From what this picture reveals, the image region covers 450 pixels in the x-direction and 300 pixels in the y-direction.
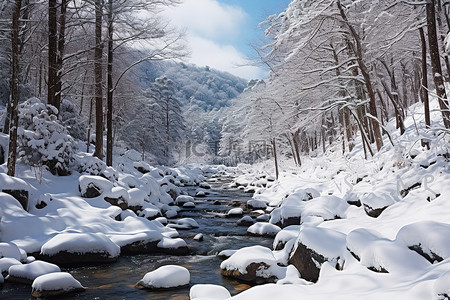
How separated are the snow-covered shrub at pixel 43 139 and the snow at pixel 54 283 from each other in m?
5.91

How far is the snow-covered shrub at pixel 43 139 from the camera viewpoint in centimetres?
1035

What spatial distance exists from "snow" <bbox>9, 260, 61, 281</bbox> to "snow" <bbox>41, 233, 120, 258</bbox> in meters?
0.78

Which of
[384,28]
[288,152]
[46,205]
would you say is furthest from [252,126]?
[46,205]

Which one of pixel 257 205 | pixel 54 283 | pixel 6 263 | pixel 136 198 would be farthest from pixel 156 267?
pixel 257 205

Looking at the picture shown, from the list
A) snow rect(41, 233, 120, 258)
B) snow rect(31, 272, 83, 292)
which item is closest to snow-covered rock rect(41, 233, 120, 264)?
snow rect(41, 233, 120, 258)

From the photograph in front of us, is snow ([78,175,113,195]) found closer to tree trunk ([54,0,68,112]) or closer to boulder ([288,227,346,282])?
tree trunk ([54,0,68,112])

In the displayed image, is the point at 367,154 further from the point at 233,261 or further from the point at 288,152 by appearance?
the point at 288,152

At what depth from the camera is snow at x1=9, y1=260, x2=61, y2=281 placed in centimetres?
540

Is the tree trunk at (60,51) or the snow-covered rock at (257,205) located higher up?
the tree trunk at (60,51)

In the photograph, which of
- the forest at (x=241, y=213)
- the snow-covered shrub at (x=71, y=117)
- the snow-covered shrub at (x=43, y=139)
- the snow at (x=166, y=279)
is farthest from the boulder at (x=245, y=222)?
the snow-covered shrub at (x=71, y=117)

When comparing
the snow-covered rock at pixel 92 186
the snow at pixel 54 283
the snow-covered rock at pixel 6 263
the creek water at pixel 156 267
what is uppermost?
the snow-covered rock at pixel 92 186

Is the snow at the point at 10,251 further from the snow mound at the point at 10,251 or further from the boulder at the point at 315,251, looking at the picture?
the boulder at the point at 315,251

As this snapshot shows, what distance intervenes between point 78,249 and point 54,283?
157 centimetres

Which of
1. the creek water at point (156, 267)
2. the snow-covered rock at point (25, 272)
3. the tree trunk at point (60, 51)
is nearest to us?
the creek water at point (156, 267)
